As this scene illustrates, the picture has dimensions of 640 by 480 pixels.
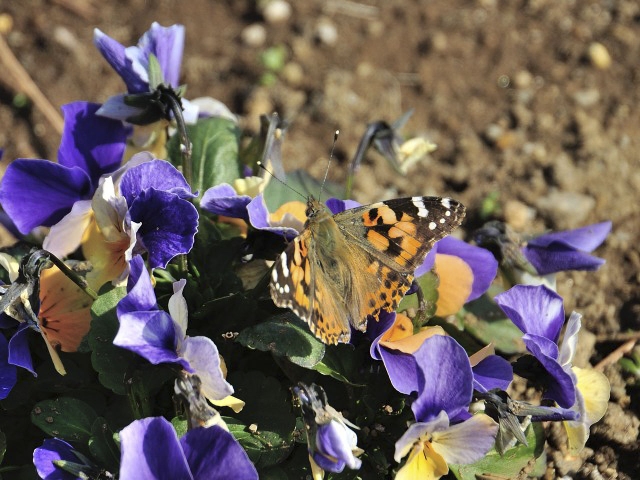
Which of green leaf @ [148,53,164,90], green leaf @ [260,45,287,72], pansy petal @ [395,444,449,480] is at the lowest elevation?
green leaf @ [260,45,287,72]

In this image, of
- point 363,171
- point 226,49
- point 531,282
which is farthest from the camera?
point 226,49

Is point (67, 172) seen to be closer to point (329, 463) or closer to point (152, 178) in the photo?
point (152, 178)

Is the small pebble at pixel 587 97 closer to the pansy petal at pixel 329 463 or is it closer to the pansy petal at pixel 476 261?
the pansy petal at pixel 476 261

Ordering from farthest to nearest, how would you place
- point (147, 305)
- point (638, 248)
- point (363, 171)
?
point (363, 171)
point (638, 248)
point (147, 305)

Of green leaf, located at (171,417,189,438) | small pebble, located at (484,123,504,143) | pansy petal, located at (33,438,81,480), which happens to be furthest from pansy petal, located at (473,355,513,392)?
small pebble, located at (484,123,504,143)

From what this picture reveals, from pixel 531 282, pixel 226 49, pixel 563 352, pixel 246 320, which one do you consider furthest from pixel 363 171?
pixel 563 352

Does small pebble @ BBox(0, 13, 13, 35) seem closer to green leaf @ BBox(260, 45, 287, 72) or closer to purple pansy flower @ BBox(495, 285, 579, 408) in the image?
green leaf @ BBox(260, 45, 287, 72)

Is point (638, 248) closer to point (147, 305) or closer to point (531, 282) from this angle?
point (531, 282)
